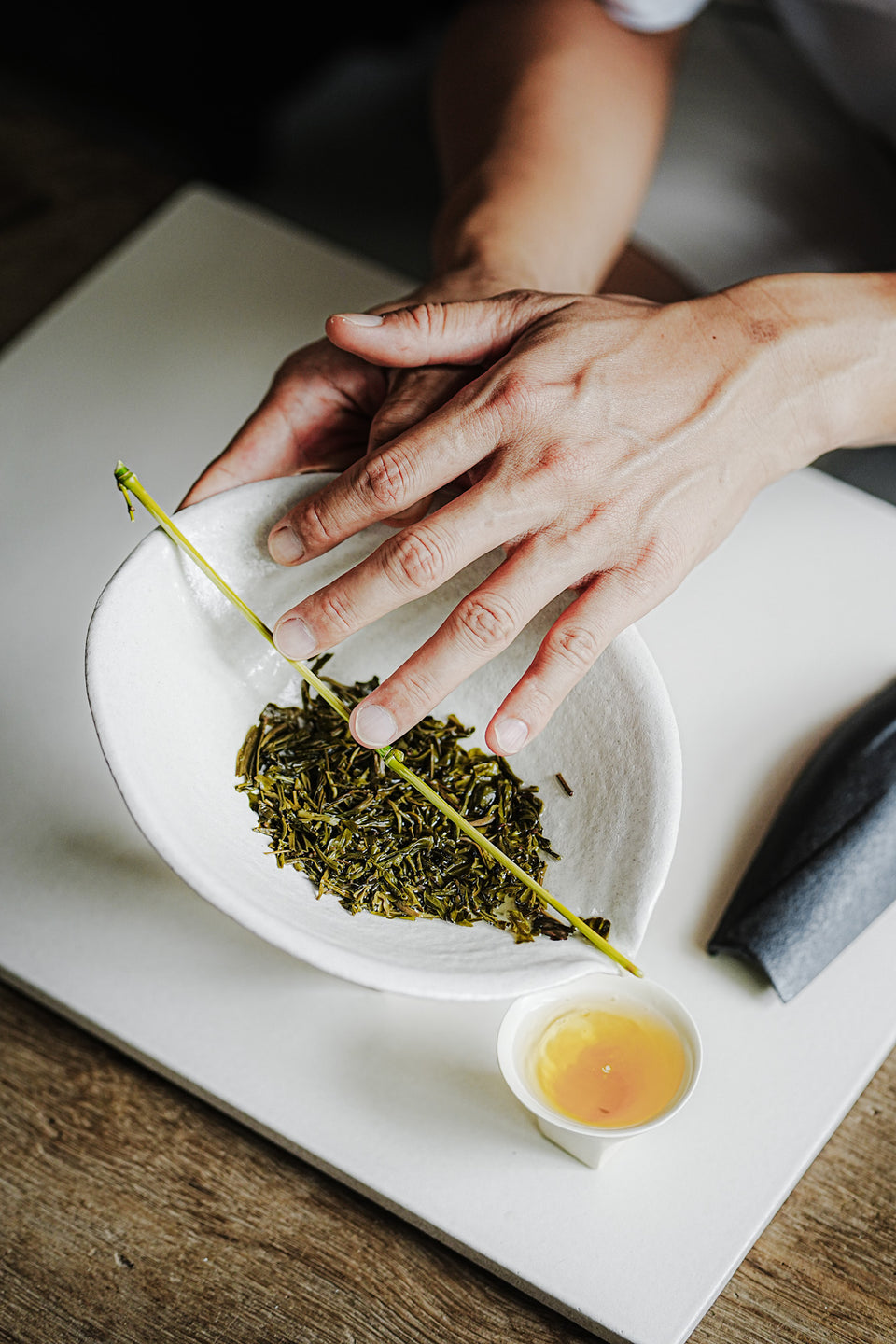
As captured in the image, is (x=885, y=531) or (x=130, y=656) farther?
(x=885, y=531)

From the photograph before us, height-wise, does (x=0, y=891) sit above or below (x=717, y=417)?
below

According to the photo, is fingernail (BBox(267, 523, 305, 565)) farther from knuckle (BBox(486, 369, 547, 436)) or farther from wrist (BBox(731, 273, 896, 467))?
wrist (BBox(731, 273, 896, 467))

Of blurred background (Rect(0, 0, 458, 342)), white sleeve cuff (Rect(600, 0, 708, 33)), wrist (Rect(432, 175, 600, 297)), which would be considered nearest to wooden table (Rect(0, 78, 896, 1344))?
wrist (Rect(432, 175, 600, 297))

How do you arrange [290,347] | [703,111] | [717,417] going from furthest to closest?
[703,111] < [290,347] < [717,417]

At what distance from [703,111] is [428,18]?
1460mm

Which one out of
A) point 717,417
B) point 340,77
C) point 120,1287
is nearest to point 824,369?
point 717,417

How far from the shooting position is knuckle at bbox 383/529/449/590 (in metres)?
0.90

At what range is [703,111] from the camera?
A: 5.82 ft

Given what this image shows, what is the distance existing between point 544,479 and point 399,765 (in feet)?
0.85

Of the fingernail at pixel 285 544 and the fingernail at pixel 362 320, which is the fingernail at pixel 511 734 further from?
the fingernail at pixel 362 320

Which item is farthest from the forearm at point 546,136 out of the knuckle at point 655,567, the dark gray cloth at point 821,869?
the dark gray cloth at point 821,869

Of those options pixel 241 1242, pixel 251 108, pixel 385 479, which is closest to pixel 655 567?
pixel 385 479

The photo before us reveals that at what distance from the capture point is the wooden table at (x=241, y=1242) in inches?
38.6

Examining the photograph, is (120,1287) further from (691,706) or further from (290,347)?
(290,347)
